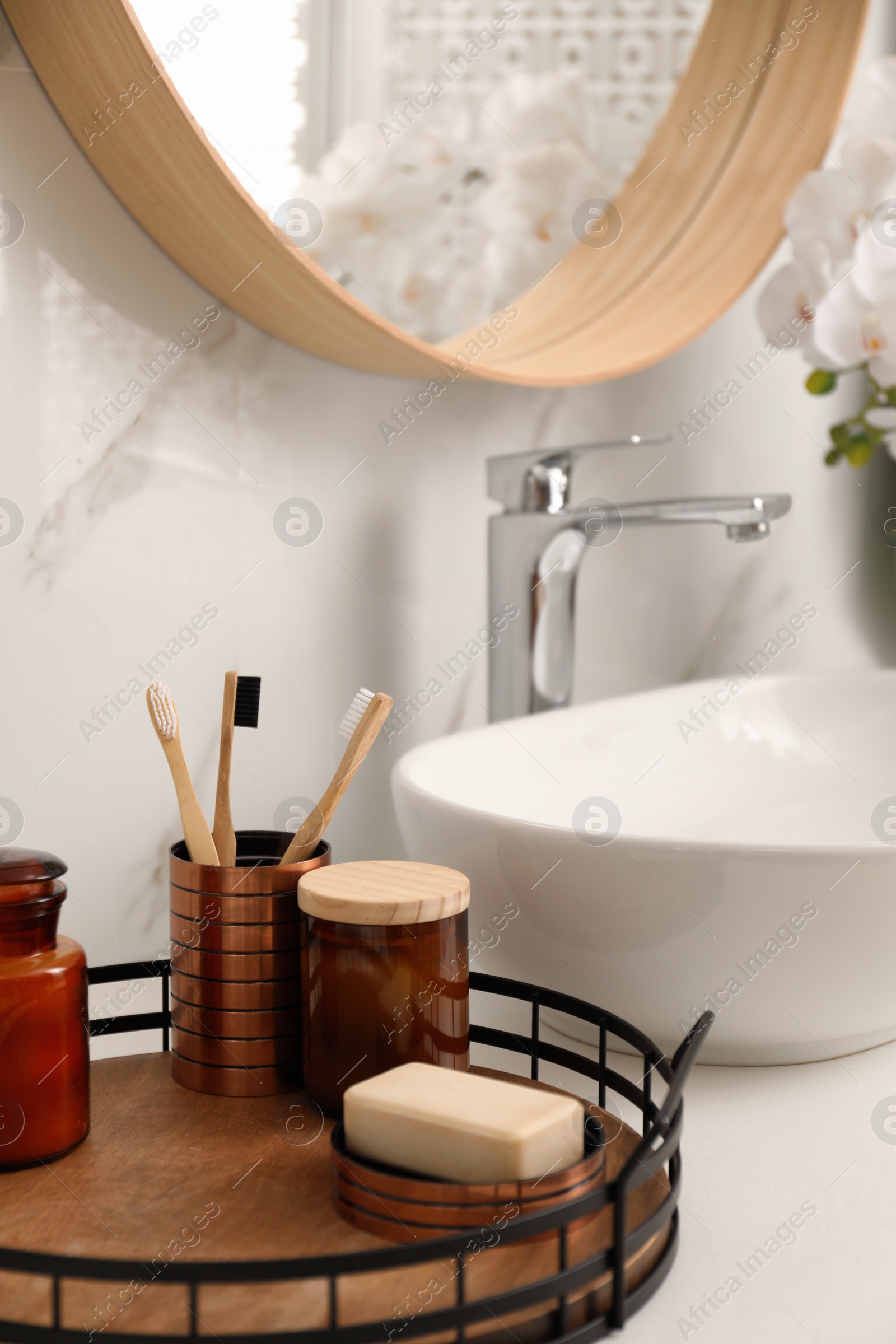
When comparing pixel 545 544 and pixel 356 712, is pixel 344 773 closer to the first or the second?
pixel 356 712

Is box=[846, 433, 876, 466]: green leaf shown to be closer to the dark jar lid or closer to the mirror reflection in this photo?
the mirror reflection

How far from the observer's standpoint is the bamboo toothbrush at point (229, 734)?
479mm

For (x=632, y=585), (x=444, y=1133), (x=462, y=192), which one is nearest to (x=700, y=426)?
(x=632, y=585)

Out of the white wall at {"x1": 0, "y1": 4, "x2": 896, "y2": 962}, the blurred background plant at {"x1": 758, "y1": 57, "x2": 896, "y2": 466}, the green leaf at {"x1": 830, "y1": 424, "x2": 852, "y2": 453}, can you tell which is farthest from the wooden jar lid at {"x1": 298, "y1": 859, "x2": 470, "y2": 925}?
the green leaf at {"x1": 830, "y1": 424, "x2": 852, "y2": 453}

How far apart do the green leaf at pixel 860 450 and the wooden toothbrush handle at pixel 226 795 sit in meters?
0.73

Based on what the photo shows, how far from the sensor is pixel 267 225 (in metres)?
0.60

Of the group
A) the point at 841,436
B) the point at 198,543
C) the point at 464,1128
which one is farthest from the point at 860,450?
the point at 464,1128

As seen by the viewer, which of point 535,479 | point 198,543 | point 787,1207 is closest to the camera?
point 787,1207

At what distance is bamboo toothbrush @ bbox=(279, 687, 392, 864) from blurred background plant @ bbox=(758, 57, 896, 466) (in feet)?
1.91

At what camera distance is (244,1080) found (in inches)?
17.9

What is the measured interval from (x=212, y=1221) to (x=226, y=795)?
0.18 meters

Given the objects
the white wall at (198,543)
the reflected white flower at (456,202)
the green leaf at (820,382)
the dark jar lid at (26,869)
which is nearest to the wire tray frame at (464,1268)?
the dark jar lid at (26,869)

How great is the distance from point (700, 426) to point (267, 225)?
22.7 inches

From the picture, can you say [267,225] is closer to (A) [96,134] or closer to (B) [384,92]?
(A) [96,134]
